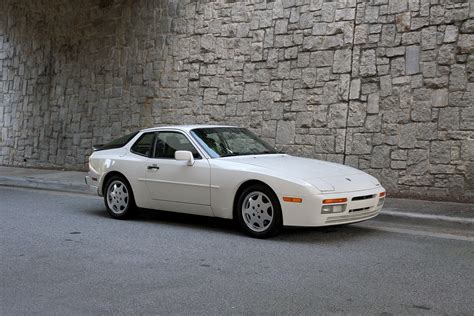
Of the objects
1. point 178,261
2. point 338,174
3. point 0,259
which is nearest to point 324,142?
point 338,174

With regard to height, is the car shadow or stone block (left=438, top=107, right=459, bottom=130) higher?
stone block (left=438, top=107, right=459, bottom=130)

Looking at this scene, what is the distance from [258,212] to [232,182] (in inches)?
19.5

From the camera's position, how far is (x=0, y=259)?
5.89 m

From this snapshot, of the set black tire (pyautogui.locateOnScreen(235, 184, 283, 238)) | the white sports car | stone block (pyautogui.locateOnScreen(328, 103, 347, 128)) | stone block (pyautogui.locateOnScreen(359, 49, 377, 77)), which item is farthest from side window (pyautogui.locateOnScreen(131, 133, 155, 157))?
stone block (pyautogui.locateOnScreen(359, 49, 377, 77))

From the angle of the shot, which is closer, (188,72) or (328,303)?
(328,303)

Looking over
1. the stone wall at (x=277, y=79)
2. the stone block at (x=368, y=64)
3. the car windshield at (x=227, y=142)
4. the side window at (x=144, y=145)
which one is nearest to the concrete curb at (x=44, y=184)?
the stone wall at (x=277, y=79)

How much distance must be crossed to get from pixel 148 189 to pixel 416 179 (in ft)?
15.9

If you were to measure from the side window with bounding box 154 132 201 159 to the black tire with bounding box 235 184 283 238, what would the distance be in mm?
1154

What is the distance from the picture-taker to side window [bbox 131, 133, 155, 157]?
830 centimetres

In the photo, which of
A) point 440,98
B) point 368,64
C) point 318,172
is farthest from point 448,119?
point 318,172

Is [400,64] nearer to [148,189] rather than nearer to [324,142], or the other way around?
[324,142]

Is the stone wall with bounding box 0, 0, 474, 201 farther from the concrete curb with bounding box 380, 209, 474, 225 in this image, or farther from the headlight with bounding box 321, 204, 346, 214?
the headlight with bounding box 321, 204, 346, 214

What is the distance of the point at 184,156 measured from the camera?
7.40 metres

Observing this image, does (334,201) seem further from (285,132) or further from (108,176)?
(285,132)
